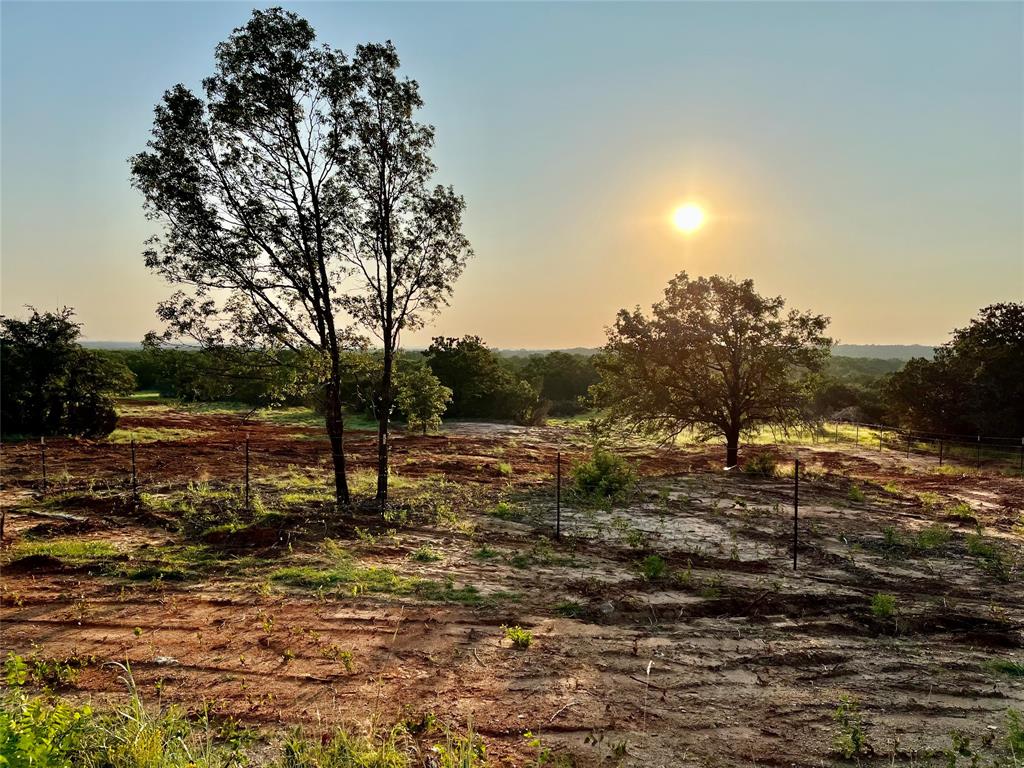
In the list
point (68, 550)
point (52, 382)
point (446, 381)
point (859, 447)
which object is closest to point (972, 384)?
point (859, 447)

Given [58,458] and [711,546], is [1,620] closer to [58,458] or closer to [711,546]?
[711,546]

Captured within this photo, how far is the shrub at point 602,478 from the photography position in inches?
723

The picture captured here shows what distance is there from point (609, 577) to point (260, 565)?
6.19m

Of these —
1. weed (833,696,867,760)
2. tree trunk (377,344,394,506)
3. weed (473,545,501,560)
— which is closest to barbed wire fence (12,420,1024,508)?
tree trunk (377,344,394,506)

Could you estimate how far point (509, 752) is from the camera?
5.05 metres

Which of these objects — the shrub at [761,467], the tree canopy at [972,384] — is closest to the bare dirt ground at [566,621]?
the shrub at [761,467]

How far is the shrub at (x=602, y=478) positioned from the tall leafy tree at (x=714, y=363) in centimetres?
595

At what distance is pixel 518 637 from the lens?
7.20 meters

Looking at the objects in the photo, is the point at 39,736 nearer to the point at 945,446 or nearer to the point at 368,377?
the point at 368,377

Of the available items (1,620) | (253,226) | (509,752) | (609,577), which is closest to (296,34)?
(253,226)

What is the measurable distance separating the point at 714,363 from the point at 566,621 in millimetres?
20004

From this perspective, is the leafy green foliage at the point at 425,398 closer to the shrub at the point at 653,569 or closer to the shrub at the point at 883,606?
the shrub at the point at 653,569

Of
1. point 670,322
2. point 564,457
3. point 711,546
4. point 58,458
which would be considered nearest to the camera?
point 711,546

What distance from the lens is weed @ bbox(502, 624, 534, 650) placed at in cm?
714
